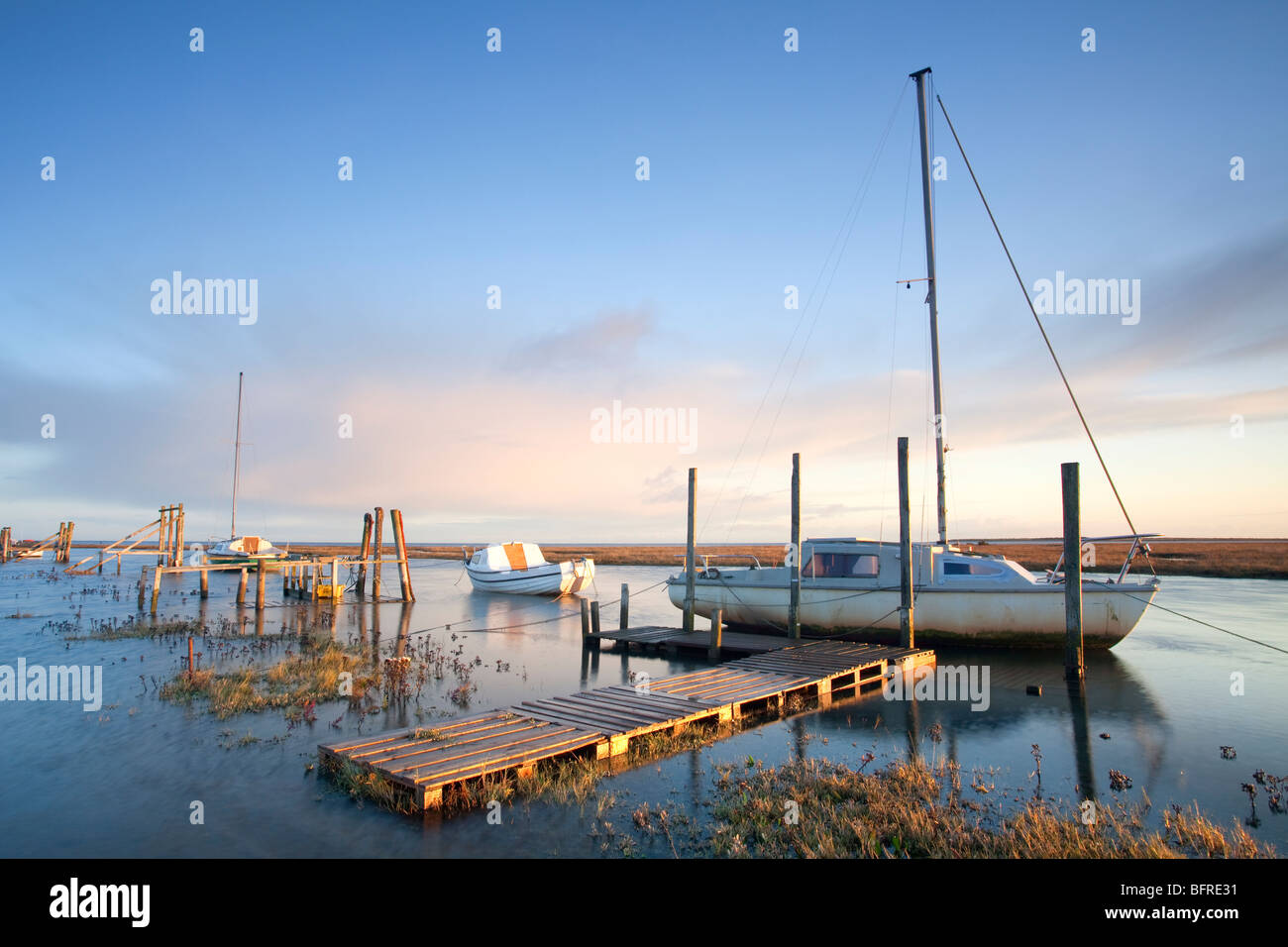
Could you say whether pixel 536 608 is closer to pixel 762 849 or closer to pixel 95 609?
pixel 95 609

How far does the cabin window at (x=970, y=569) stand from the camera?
2006 centimetres

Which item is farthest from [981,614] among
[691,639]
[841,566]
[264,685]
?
[264,685]

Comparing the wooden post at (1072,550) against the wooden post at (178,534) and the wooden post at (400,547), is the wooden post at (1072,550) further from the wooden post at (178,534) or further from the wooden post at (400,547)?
the wooden post at (178,534)

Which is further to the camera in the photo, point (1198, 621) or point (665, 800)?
point (1198, 621)

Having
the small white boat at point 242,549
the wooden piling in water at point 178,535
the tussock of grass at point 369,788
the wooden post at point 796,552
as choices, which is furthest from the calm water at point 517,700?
the small white boat at point 242,549

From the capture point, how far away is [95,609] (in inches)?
1232

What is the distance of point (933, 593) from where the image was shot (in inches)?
792

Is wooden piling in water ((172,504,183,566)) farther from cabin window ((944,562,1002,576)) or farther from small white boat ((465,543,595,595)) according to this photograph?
cabin window ((944,562,1002,576))

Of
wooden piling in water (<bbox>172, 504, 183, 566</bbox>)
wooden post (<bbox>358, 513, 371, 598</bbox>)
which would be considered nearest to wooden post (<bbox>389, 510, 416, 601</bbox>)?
wooden post (<bbox>358, 513, 371, 598</bbox>)

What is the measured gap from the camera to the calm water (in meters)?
7.84
